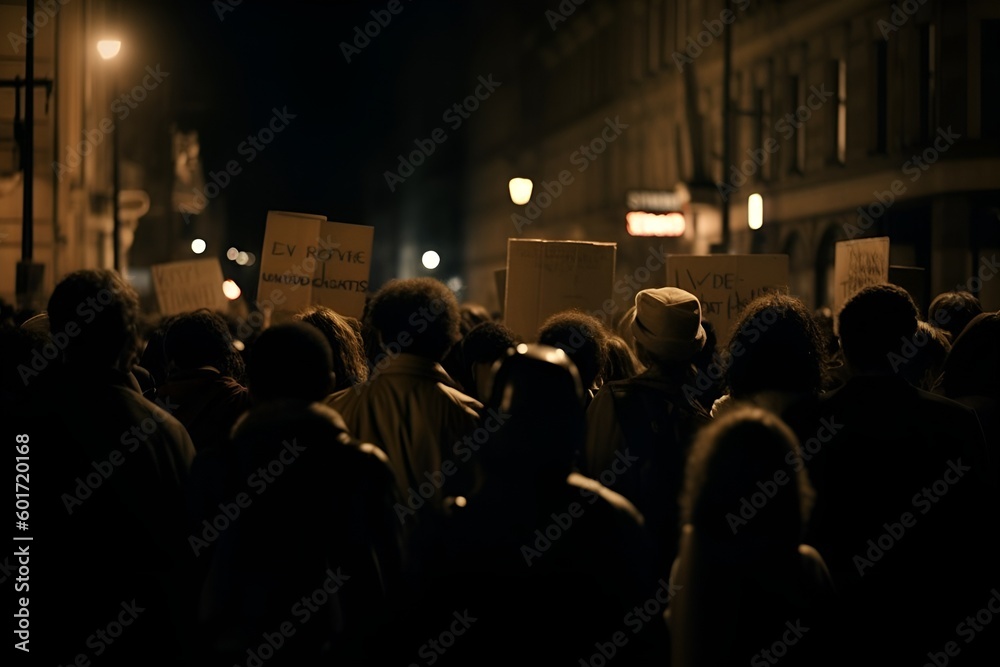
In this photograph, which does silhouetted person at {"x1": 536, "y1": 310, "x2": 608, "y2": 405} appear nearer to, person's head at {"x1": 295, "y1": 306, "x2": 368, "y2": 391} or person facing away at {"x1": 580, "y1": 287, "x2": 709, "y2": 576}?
person facing away at {"x1": 580, "y1": 287, "x2": 709, "y2": 576}

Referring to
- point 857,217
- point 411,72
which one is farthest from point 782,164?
point 411,72

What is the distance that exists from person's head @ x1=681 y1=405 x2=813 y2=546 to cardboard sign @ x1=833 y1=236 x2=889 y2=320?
6.53 meters

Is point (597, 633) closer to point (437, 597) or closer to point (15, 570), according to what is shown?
point (437, 597)

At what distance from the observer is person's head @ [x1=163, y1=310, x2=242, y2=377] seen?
6.45 metres

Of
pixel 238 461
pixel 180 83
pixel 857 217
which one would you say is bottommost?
pixel 238 461

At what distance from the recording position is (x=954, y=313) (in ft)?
29.2

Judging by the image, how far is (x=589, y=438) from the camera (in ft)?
17.7

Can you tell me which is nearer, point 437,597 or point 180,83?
point 437,597

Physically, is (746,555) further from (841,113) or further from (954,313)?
(841,113)

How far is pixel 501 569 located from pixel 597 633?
0.92ft

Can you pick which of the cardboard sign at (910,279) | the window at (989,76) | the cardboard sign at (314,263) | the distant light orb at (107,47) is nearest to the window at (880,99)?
the window at (989,76)

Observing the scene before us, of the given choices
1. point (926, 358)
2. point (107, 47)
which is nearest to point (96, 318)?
point (926, 358)

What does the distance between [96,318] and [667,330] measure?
219cm

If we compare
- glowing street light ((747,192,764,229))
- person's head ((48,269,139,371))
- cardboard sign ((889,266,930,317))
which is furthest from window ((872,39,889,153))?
person's head ((48,269,139,371))
